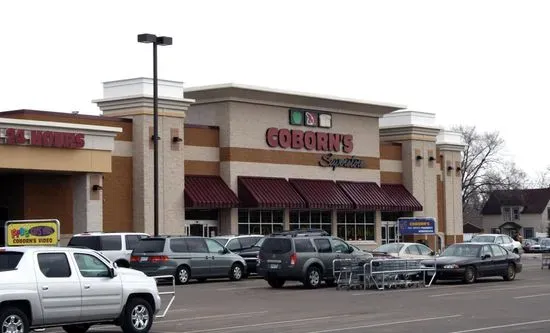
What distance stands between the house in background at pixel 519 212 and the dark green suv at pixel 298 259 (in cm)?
8461

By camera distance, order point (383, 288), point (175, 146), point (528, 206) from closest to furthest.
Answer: point (383, 288) < point (175, 146) < point (528, 206)

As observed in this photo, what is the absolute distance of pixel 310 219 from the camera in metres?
57.6

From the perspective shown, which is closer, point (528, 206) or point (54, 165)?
point (54, 165)

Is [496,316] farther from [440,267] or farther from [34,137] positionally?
[34,137]

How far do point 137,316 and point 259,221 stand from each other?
35370 millimetres

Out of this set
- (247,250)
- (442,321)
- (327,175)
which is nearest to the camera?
(442,321)

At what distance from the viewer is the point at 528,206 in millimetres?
117938

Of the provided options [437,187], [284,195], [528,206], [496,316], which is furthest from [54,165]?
[528,206]

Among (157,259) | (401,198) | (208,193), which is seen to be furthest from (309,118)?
(157,259)

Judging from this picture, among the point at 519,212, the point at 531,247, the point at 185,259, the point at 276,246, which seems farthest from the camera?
the point at 519,212

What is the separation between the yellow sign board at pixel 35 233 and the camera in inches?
1341

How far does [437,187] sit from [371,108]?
10545mm
